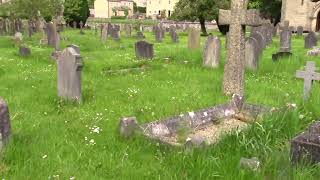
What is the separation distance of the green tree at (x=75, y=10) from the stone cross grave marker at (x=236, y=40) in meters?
35.1

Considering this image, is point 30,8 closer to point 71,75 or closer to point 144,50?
point 144,50

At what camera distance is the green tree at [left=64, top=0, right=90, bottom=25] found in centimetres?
4256

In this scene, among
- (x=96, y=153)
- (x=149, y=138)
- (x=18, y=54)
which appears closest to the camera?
(x=96, y=153)

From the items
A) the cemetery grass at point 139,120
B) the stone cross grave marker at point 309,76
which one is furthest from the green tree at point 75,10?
the stone cross grave marker at point 309,76

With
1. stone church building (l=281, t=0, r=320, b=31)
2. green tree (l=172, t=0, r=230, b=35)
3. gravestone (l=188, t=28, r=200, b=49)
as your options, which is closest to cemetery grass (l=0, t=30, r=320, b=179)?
gravestone (l=188, t=28, r=200, b=49)

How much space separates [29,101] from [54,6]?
2541 centimetres

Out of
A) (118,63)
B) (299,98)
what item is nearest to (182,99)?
(299,98)

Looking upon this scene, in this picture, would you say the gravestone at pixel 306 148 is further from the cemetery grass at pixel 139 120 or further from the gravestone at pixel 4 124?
the gravestone at pixel 4 124

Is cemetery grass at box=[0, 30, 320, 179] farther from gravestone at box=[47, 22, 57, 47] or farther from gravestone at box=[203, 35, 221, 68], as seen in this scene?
gravestone at box=[47, 22, 57, 47]

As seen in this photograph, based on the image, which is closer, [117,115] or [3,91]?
[117,115]

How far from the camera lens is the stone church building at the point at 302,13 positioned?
4378 cm

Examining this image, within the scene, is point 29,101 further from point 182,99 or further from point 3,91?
point 182,99

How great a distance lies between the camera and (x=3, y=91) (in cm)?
850

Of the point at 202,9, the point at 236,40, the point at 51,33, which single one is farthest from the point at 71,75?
the point at 202,9
